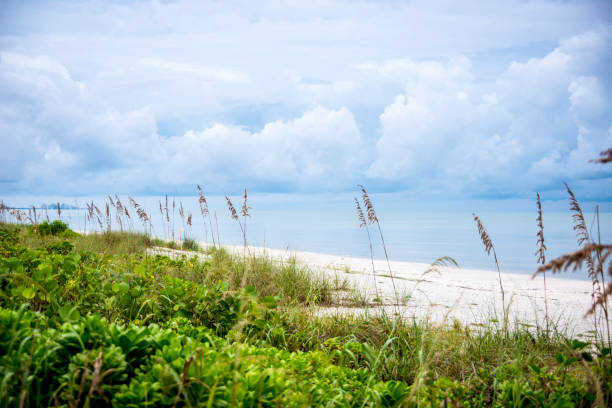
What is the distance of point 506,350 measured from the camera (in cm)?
324

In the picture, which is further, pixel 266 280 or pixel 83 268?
pixel 266 280

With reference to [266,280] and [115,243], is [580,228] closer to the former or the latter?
[266,280]

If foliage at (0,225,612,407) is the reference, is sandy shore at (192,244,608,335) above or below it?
below

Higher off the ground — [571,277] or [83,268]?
[83,268]

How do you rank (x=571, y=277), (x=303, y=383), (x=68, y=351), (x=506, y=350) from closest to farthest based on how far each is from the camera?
(x=68, y=351) < (x=303, y=383) < (x=506, y=350) < (x=571, y=277)

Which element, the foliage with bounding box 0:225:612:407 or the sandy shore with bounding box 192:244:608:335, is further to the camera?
the sandy shore with bounding box 192:244:608:335

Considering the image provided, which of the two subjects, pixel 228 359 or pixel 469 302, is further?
pixel 469 302

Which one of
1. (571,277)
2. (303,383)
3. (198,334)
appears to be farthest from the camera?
(571,277)

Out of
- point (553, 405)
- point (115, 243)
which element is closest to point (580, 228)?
point (553, 405)

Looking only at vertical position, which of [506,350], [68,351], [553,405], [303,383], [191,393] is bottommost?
[506,350]

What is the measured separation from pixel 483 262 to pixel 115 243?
14453 mm

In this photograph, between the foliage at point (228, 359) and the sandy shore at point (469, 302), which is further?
the sandy shore at point (469, 302)

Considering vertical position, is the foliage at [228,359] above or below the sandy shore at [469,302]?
above

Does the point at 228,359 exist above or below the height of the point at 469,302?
above
